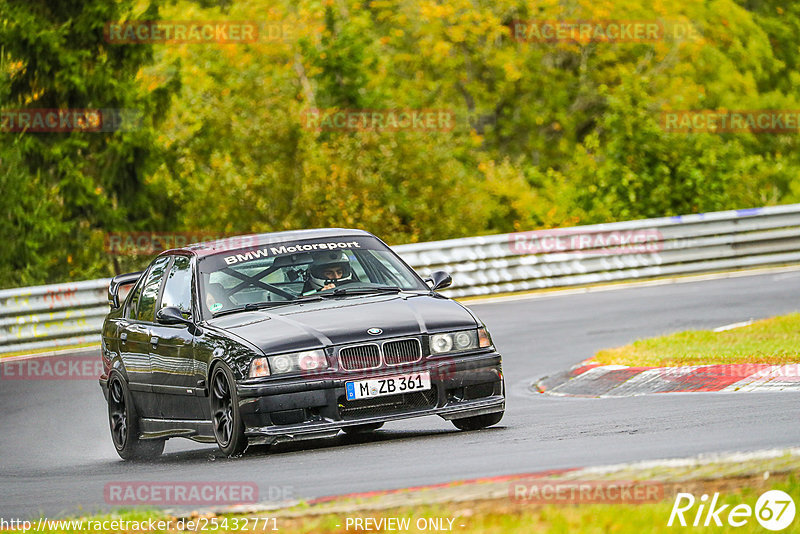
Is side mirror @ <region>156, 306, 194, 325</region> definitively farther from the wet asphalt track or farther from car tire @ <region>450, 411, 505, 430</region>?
car tire @ <region>450, 411, 505, 430</region>

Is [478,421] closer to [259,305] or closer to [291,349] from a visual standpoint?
[291,349]

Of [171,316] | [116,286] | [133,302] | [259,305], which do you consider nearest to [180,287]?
[171,316]

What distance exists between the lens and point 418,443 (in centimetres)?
963

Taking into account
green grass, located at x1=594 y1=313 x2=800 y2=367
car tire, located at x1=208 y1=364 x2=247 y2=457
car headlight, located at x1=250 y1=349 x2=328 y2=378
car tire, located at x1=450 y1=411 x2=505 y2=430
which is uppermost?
car headlight, located at x1=250 y1=349 x2=328 y2=378

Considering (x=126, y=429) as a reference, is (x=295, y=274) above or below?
above

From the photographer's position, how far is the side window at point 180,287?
10797 millimetres

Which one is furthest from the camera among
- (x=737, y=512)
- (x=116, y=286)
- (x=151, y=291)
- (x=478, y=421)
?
(x=116, y=286)

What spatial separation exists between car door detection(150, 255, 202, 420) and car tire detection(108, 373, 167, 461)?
497 millimetres

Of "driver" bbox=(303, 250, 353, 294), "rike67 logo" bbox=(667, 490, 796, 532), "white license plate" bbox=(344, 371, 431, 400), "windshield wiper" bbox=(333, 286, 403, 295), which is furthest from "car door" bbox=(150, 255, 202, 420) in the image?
"rike67 logo" bbox=(667, 490, 796, 532)

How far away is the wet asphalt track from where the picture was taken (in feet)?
26.0

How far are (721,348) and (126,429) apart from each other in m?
5.38

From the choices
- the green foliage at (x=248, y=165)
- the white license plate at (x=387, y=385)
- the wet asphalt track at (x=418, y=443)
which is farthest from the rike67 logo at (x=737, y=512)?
the green foliage at (x=248, y=165)

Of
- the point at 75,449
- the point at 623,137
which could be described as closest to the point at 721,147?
the point at 623,137

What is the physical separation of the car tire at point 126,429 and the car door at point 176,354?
50cm
